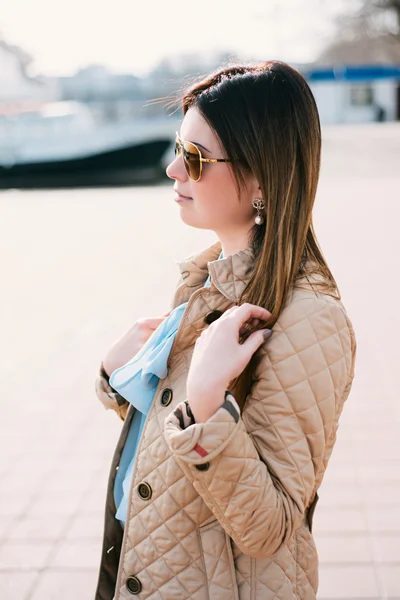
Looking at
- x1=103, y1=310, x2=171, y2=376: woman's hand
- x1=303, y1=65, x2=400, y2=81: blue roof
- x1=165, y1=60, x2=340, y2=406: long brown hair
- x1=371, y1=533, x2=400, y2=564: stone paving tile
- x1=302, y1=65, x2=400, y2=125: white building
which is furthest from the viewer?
x1=302, y1=65, x2=400, y2=125: white building

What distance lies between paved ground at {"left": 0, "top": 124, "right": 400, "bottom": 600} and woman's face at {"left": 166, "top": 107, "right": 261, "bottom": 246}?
1.84m

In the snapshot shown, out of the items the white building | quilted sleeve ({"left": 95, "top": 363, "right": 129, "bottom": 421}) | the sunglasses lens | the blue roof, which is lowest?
the white building

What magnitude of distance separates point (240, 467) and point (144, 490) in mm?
290

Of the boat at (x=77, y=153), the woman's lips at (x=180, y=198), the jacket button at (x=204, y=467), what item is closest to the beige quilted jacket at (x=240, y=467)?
the jacket button at (x=204, y=467)

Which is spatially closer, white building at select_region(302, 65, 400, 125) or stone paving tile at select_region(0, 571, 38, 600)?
stone paving tile at select_region(0, 571, 38, 600)

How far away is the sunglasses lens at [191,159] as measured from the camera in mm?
1585

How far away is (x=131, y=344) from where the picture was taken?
1982 millimetres

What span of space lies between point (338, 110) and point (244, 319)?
185 feet

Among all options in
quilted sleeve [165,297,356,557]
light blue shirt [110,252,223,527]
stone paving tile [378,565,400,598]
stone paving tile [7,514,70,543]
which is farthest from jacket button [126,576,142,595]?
stone paving tile [7,514,70,543]

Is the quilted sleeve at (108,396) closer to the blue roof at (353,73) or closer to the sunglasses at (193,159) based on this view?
the sunglasses at (193,159)

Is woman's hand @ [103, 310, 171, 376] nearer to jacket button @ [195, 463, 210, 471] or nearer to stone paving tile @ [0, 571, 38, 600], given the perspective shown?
jacket button @ [195, 463, 210, 471]

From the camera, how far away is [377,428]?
4453mm

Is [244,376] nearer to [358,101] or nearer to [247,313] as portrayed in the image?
[247,313]

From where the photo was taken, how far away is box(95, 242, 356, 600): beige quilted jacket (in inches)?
55.9
